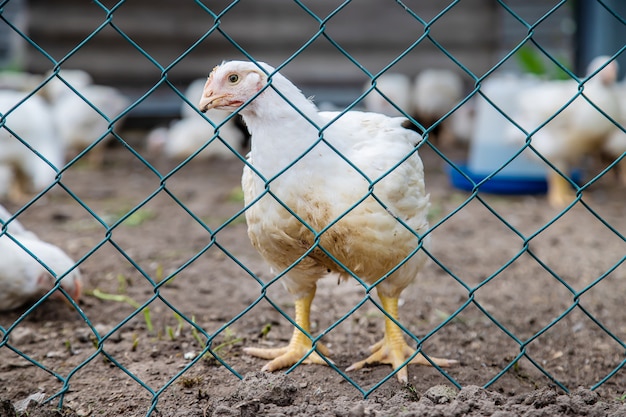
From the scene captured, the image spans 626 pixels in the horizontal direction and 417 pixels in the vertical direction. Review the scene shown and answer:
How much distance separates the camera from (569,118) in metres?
5.16

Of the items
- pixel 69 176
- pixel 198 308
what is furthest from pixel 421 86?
pixel 198 308

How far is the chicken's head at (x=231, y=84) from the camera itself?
2.17 m

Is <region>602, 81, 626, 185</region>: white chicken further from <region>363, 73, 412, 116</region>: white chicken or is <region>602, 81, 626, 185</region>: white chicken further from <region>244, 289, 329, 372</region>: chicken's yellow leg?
<region>244, 289, 329, 372</region>: chicken's yellow leg

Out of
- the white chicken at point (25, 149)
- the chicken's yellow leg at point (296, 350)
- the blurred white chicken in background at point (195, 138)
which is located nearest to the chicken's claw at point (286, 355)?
the chicken's yellow leg at point (296, 350)

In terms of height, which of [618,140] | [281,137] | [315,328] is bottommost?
[618,140]

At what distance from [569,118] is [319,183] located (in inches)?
142

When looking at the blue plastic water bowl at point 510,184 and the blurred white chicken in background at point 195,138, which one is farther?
the blurred white chicken in background at point 195,138

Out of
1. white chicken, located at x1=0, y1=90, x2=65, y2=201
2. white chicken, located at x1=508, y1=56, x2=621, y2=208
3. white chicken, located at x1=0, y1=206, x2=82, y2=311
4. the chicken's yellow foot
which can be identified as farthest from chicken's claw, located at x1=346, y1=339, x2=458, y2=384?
white chicken, located at x1=0, y1=90, x2=65, y2=201

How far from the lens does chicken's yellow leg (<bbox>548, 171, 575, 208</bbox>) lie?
17.7 feet

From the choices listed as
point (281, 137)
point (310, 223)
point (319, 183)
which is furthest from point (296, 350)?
point (281, 137)

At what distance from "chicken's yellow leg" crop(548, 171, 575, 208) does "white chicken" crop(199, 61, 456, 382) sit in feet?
11.1

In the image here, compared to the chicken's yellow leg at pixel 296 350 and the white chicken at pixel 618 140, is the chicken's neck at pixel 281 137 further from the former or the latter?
the white chicken at pixel 618 140

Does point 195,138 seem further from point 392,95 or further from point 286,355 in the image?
point 286,355

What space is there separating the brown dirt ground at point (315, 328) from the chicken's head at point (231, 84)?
22.0 inches
